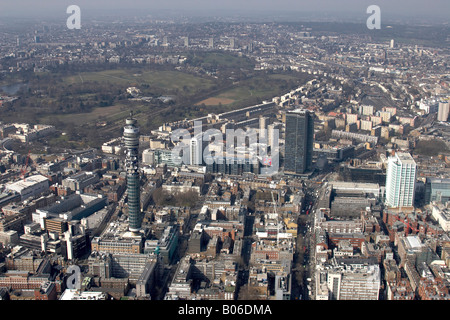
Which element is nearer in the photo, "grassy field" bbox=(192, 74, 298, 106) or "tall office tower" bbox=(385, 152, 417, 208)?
"tall office tower" bbox=(385, 152, 417, 208)

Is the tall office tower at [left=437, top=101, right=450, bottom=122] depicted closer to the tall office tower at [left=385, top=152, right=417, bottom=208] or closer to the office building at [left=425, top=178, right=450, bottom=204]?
the office building at [left=425, top=178, right=450, bottom=204]

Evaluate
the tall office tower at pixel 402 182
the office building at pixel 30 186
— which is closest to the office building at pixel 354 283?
the tall office tower at pixel 402 182

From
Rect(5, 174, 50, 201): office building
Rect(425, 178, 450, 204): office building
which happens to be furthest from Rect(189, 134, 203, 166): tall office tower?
Rect(425, 178, 450, 204): office building

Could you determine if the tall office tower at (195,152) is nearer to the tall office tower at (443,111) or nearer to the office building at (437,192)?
the office building at (437,192)

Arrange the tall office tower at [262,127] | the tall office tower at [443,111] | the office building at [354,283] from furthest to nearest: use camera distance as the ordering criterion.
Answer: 1. the tall office tower at [443,111]
2. the tall office tower at [262,127]
3. the office building at [354,283]
